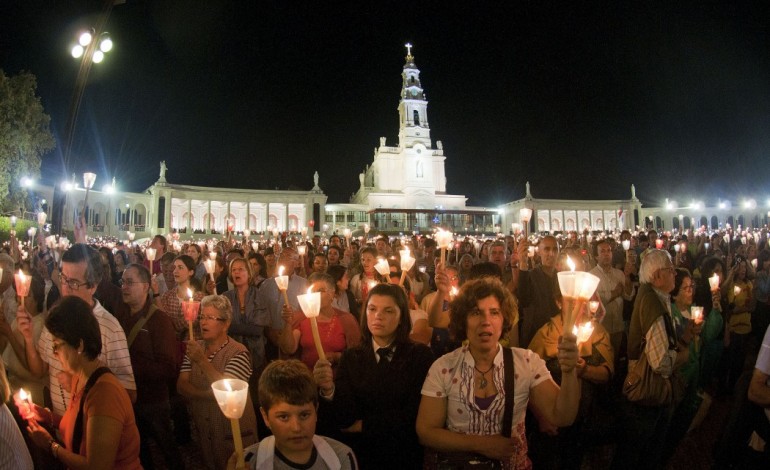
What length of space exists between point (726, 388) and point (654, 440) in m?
4.19

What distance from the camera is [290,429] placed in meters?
2.35

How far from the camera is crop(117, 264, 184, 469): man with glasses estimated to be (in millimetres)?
4137

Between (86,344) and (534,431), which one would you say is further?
(534,431)

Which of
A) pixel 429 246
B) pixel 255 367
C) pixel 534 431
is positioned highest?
pixel 429 246

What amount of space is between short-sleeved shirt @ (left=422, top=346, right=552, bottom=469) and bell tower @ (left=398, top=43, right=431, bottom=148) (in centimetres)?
7878

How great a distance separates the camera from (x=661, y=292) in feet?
14.4

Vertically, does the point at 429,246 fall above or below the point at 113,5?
below

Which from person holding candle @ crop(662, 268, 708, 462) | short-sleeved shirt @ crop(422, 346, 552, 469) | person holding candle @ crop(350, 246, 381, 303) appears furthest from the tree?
person holding candle @ crop(662, 268, 708, 462)

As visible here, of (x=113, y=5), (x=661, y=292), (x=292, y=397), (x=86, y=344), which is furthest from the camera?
(x=113, y=5)

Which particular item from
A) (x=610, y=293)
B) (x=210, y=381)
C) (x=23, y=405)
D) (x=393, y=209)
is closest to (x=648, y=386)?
(x=610, y=293)

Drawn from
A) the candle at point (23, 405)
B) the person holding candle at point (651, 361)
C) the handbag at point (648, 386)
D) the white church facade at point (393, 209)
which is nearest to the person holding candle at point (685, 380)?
the person holding candle at point (651, 361)

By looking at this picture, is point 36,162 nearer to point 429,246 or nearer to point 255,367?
point 429,246

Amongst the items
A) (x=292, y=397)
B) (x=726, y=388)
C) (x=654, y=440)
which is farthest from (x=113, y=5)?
(x=726, y=388)

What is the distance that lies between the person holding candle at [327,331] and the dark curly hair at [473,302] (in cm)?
155
